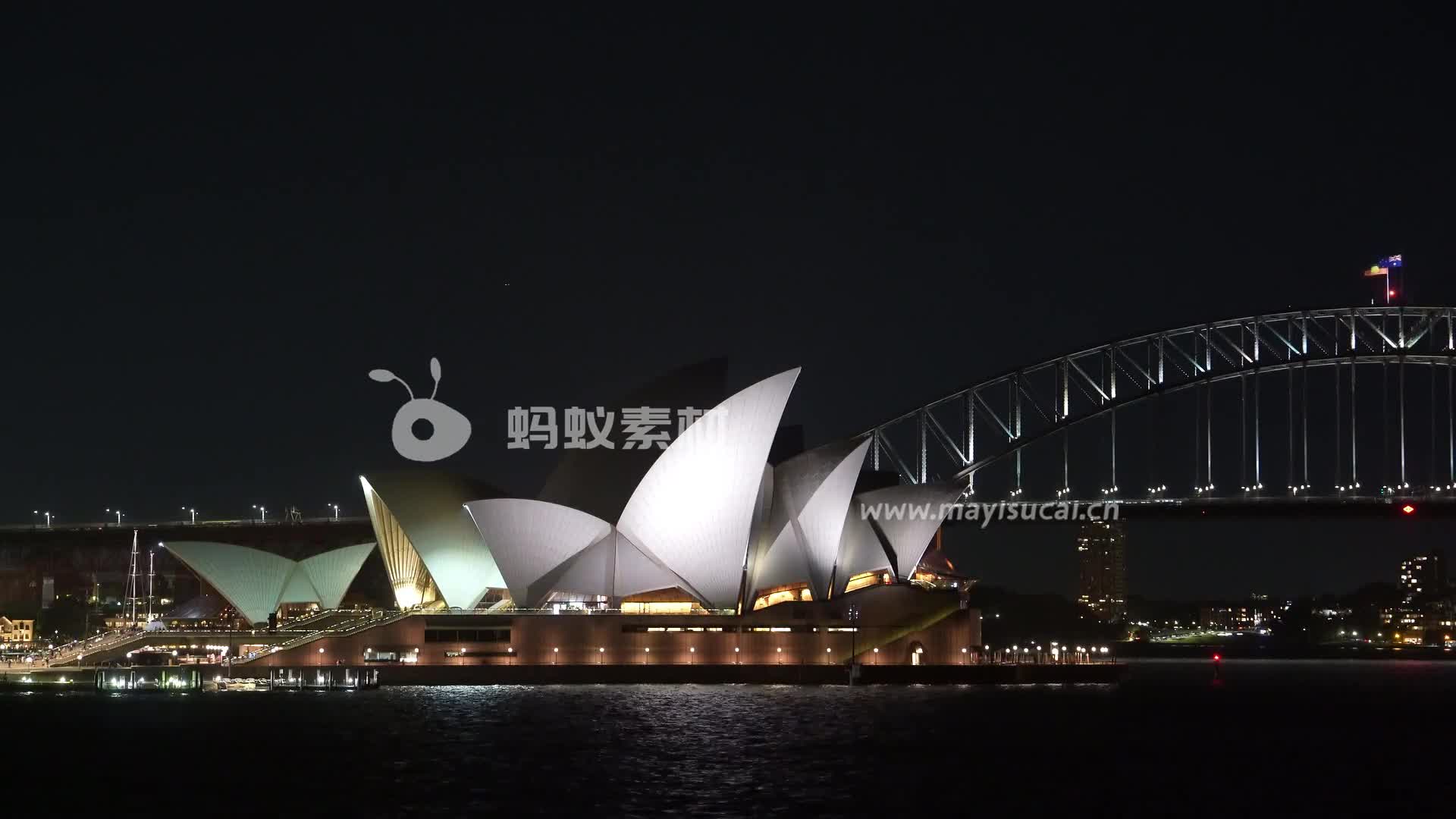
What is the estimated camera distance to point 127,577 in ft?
499

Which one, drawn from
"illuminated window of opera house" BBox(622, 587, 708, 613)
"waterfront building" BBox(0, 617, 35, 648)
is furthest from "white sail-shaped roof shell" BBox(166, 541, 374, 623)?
"illuminated window of opera house" BBox(622, 587, 708, 613)

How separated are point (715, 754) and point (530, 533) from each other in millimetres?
36180

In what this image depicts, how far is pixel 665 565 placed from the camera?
3349 inches

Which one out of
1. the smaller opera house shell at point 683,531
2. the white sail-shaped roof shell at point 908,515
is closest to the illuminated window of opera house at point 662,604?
the smaller opera house shell at point 683,531

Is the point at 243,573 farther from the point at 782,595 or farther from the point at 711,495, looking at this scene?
the point at 711,495

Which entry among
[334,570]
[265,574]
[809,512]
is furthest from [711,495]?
[265,574]

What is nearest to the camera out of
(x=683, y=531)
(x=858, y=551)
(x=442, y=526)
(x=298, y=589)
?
(x=683, y=531)

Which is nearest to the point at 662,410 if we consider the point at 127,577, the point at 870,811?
the point at 870,811

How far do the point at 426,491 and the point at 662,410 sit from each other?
48.4 ft

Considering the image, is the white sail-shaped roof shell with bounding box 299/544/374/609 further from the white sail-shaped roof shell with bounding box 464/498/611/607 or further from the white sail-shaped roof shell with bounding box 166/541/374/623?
the white sail-shaped roof shell with bounding box 464/498/611/607

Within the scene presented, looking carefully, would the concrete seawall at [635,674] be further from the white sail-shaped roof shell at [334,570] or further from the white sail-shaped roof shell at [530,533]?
the white sail-shaped roof shell at [334,570]

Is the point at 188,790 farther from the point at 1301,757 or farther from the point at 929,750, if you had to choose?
the point at 1301,757

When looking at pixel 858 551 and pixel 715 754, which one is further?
pixel 858 551

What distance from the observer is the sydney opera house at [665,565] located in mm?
83375
